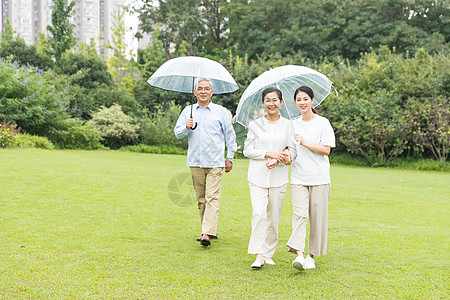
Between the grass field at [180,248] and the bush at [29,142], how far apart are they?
19.9 ft

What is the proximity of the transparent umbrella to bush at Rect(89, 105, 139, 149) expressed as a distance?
15024mm

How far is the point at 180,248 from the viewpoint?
16.5ft

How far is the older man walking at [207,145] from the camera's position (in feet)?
17.4

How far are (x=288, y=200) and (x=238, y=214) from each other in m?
1.94

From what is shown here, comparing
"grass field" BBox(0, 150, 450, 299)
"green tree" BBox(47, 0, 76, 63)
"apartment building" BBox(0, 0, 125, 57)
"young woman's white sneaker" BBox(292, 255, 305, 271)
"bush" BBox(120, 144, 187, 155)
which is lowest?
"bush" BBox(120, 144, 187, 155)

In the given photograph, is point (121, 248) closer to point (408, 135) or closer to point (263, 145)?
point (263, 145)

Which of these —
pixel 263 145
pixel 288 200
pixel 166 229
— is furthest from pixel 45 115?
pixel 263 145

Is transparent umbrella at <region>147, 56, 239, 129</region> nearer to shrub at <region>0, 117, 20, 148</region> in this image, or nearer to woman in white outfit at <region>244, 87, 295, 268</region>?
woman in white outfit at <region>244, 87, 295, 268</region>

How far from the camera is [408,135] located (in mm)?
17125

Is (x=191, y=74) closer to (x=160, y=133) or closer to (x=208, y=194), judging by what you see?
(x=208, y=194)

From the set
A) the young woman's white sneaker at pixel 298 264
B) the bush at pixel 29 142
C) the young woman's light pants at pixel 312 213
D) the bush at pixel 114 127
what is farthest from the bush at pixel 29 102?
the young woman's white sneaker at pixel 298 264

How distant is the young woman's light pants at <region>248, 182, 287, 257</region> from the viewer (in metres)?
4.50

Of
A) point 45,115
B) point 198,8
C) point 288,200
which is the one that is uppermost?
point 198,8

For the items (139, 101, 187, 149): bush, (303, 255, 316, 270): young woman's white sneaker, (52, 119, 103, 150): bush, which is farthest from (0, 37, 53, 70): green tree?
(303, 255, 316, 270): young woman's white sneaker
